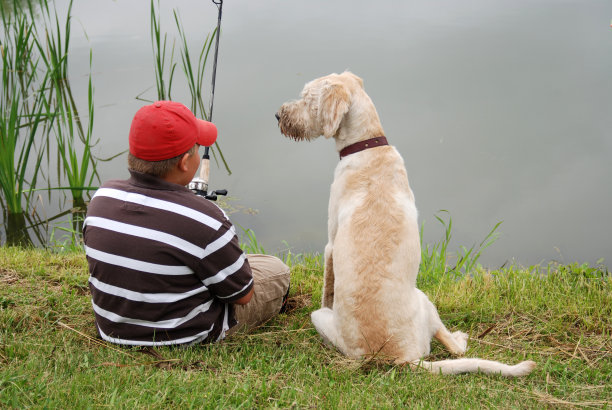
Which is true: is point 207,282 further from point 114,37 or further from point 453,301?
point 114,37

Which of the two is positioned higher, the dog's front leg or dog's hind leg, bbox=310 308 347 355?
the dog's front leg

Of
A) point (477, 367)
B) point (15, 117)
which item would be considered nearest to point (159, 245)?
point (477, 367)

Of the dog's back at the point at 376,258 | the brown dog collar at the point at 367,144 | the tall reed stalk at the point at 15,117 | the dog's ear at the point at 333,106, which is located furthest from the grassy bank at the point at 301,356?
the tall reed stalk at the point at 15,117

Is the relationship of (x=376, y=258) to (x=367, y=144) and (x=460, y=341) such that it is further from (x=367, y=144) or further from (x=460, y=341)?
(x=460, y=341)

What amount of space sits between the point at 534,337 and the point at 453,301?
63 cm

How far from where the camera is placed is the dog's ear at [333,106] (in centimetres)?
316

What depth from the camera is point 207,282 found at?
271 cm

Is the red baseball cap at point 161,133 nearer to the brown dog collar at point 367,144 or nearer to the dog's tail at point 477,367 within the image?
the brown dog collar at point 367,144

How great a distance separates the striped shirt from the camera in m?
2.54

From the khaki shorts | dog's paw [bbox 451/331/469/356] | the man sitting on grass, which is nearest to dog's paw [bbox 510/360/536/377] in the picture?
dog's paw [bbox 451/331/469/356]

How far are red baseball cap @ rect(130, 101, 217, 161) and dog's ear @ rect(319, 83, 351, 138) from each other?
0.89 m

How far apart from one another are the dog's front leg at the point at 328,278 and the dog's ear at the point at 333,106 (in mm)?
740

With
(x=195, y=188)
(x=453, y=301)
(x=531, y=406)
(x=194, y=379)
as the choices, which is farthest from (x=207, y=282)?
(x=453, y=301)

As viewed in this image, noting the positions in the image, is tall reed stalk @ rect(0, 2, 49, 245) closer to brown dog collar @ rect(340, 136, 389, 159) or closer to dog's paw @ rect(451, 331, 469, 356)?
brown dog collar @ rect(340, 136, 389, 159)
